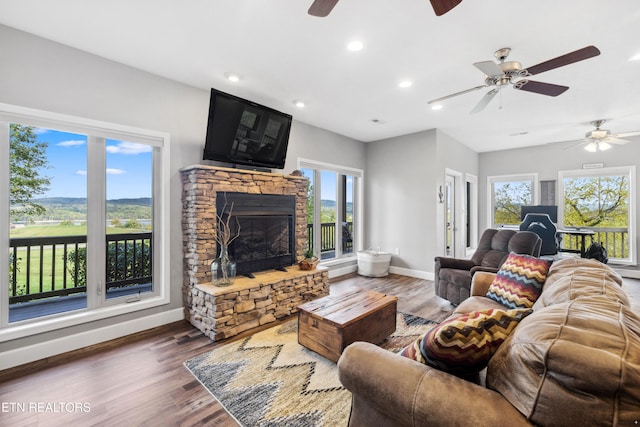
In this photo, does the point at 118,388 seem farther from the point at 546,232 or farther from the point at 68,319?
the point at 546,232

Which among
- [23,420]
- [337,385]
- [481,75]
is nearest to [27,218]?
[23,420]

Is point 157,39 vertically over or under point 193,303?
over

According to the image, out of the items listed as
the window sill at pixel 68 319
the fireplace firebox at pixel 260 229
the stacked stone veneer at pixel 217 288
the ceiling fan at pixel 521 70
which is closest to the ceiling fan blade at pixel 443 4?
the ceiling fan at pixel 521 70

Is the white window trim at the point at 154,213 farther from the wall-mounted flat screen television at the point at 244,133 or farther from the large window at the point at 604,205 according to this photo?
the large window at the point at 604,205

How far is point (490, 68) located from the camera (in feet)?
7.51

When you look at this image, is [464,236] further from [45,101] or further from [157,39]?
[45,101]

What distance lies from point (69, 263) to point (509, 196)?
822 cm

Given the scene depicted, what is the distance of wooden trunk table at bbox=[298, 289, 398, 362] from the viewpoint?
2.25 meters

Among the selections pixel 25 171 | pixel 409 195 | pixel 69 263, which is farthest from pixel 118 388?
pixel 409 195

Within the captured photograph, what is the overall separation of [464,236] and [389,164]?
2410 millimetres

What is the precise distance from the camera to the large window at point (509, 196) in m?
6.53

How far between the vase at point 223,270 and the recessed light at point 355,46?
7.64ft

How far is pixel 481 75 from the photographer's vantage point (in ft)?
9.82

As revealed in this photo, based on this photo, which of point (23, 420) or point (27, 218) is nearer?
point (23, 420)
